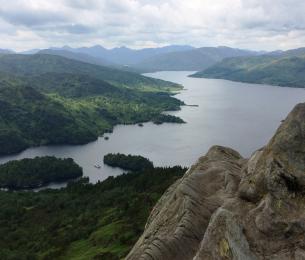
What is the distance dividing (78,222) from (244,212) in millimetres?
131633

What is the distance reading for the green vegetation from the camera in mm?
107438

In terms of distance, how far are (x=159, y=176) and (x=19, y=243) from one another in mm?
73717

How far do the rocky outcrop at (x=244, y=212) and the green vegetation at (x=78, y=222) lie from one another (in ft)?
194

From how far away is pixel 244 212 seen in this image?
22062 mm

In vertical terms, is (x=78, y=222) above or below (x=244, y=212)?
below

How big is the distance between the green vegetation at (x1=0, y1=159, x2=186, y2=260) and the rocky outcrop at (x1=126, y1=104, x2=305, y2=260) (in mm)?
59130

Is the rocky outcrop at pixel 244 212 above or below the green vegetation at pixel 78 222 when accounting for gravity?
above

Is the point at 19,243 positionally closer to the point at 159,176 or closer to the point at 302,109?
the point at 159,176

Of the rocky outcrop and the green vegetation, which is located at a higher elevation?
the rocky outcrop

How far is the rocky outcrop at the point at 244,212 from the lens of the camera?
1986 centimetres

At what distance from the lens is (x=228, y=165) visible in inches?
1211

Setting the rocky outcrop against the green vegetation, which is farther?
the green vegetation

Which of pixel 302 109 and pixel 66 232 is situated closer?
pixel 302 109

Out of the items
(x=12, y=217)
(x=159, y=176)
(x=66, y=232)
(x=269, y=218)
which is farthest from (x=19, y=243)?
(x=269, y=218)
